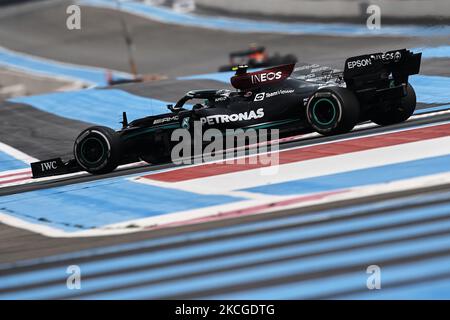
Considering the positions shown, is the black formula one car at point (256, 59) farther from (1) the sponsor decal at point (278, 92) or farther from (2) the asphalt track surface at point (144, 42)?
(1) the sponsor decal at point (278, 92)

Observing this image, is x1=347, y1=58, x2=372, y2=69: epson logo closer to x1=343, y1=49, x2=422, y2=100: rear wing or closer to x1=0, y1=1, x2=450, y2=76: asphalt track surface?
x1=343, y1=49, x2=422, y2=100: rear wing

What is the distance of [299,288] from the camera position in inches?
280

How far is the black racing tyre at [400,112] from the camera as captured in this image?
13.4 metres

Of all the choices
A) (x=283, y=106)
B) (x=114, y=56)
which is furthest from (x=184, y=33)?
(x=283, y=106)

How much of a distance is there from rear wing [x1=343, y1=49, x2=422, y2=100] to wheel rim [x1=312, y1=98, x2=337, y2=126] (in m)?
0.43

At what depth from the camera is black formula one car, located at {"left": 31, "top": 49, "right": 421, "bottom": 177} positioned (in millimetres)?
12594

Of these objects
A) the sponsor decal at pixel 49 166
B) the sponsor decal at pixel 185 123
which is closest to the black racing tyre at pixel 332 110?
the sponsor decal at pixel 185 123

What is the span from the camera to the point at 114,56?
45156mm

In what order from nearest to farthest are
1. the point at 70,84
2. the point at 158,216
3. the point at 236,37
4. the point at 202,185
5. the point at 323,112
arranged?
the point at 158,216 → the point at 202,185 → the point at 323,112 → the point at 70,84 → the point at 236,37

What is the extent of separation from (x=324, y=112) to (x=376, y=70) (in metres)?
0.98

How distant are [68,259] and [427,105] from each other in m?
8.80

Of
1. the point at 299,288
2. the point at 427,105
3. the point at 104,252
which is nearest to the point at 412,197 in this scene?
the point at 299,288

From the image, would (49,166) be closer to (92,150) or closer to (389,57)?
(92,150)
